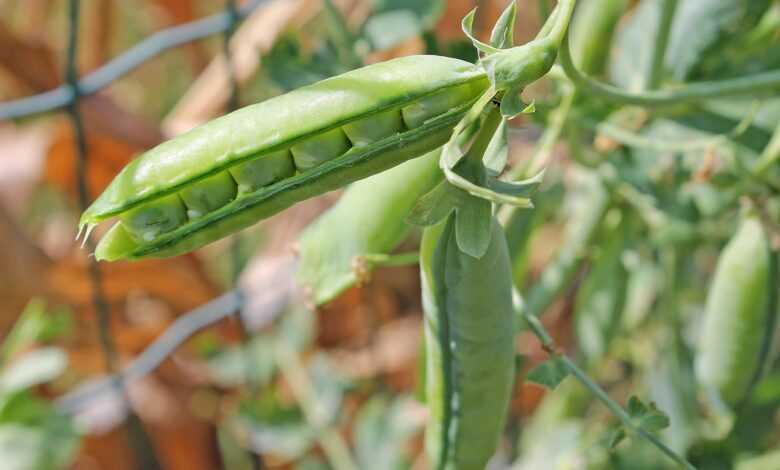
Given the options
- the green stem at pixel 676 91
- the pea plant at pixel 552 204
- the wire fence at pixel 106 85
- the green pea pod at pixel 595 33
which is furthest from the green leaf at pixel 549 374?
the wire fence at pixel 106 85

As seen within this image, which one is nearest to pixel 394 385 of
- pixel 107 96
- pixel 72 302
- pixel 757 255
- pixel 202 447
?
pixel 202 447

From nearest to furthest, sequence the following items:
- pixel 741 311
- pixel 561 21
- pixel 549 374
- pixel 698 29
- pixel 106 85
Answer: pixel 561 21
pixel 549 374
pixel 741 311
pixel 698 29
pixel 106 85

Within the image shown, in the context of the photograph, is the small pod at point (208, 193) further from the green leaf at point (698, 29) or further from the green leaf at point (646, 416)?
the green leaf at point (698, 29)

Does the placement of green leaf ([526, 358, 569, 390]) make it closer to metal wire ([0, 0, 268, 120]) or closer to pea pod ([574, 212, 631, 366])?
pea pod ([574, 212, 631, 366])

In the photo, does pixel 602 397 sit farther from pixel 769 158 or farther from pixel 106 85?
pixel 106 85

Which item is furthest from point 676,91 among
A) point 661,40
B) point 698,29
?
point 698,29

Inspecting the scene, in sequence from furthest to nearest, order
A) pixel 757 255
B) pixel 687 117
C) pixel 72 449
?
pixel 72 449
pixel 687 117
pixel 757 255

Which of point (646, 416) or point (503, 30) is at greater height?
point (503, 30)

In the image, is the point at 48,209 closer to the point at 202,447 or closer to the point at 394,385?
the point at 202,447
